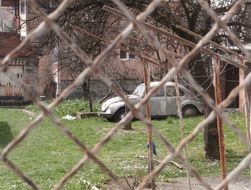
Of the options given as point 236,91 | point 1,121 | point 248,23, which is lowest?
point 1,121

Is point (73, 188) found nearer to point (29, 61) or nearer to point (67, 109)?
point (67, 109)

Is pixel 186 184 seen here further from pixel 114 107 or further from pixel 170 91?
pixel 170 91

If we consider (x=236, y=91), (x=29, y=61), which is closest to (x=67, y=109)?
(x=29, y=61)

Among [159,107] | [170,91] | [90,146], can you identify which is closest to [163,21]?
[90,146]

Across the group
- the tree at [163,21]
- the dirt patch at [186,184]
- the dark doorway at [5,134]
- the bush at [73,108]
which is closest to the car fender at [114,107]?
the bush at [73,108]

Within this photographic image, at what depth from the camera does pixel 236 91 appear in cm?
250

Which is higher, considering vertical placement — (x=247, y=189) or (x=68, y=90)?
(x=68, y=90)

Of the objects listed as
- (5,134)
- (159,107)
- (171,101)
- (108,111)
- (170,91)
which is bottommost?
(5,134)

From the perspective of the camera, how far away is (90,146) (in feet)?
47.9

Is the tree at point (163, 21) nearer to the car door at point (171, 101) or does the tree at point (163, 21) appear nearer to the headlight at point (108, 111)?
the headlight at point (108, 111)

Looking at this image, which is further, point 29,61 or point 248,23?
point 29,61

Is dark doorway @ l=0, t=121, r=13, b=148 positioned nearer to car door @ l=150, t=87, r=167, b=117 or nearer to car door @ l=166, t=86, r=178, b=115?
car door @ l=150, t=87, r=167, b=117

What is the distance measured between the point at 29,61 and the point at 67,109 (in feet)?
30.3

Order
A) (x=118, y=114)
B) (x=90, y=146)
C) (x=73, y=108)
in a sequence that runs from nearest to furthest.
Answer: (x=90, y=146) → (x=118, y=114) → (x=73, y=108)
